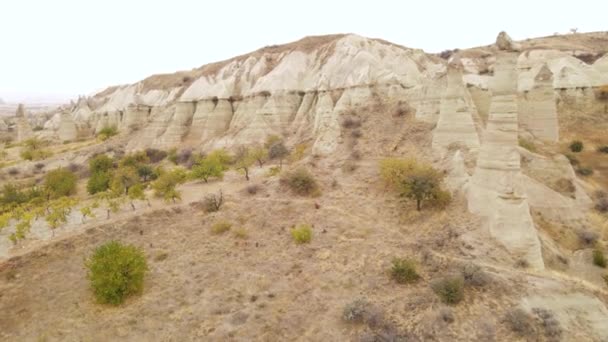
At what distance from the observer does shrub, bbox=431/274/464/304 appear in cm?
894

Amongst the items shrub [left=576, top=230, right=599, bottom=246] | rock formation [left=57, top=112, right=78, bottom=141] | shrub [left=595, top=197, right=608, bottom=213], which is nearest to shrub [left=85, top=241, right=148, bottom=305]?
shrub [left=576, top=230, right=599, bottom=246]

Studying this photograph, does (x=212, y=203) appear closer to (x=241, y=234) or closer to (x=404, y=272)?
(x=241, y=234)

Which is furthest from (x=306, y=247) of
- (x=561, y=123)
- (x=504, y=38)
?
(x=561, y=123)

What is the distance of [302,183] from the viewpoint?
1670 cm

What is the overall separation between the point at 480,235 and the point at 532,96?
15256mm

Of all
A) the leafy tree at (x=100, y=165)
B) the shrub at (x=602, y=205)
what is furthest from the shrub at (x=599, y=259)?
the leafy tree at (x=100, y=165)

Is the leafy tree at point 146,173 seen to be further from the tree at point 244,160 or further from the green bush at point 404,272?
the green bush at point 404,272

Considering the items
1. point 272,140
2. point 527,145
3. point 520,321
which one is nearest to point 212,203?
point 520,321

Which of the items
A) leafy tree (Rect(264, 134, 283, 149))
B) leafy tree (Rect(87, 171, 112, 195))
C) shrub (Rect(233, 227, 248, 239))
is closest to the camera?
shrub (Rect(233, 227, 248, 239))

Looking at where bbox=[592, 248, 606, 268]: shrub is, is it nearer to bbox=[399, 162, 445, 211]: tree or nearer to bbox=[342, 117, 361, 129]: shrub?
bbox=[399, 162, 445, 211]: tree

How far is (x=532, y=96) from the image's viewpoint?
2162 centimetres

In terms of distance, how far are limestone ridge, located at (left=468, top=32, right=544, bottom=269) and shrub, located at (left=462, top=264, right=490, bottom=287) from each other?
1686 mm

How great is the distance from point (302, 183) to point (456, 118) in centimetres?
799

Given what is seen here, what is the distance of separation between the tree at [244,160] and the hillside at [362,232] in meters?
0.26
